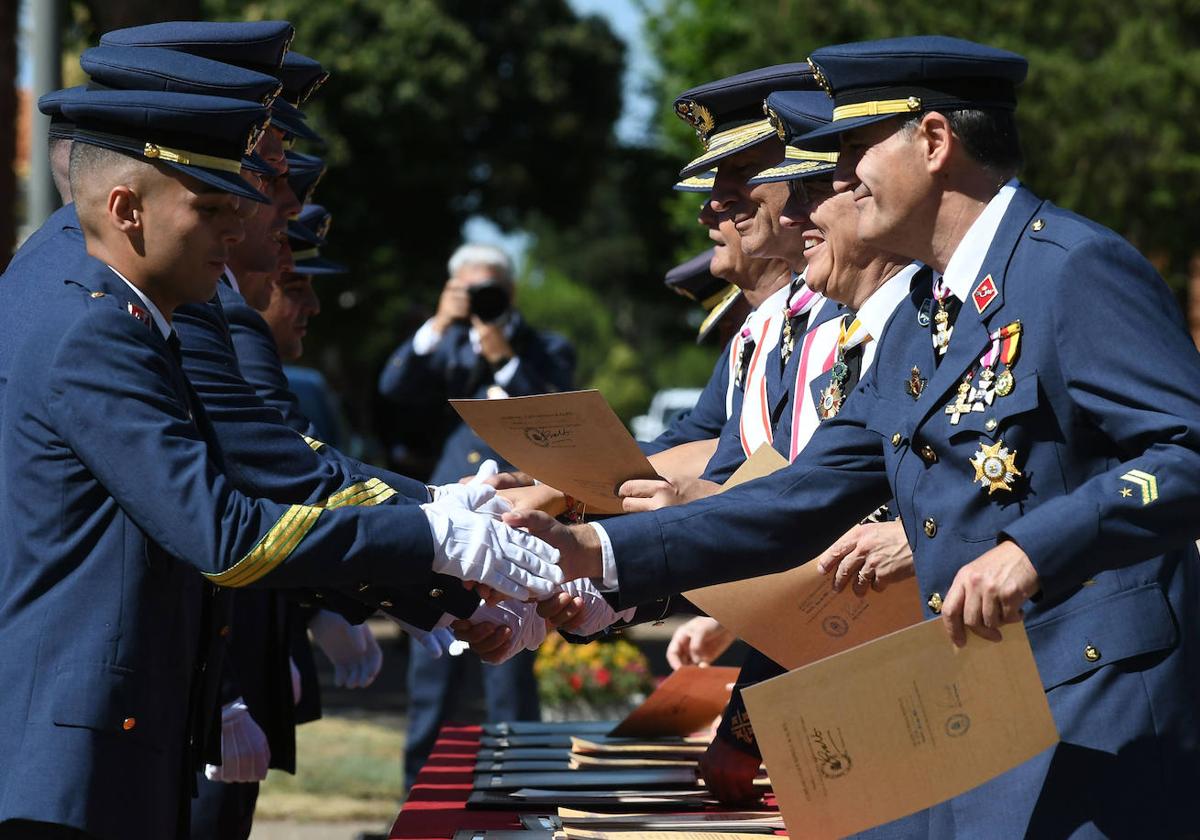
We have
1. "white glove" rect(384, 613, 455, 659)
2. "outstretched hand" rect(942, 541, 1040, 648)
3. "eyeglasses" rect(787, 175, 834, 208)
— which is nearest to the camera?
"outstretched hand" rect(942, 541, 1040, 648)

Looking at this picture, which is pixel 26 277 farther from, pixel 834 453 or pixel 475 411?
pixel 834 453

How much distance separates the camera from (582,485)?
3818 millimetres

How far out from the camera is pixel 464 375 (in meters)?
7.93

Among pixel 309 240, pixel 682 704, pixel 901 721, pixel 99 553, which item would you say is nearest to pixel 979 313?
pixel 901 721

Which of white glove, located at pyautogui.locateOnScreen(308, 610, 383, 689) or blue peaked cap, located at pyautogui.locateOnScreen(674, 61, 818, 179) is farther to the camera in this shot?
white glove, located at pyautogui.locateOnScreen(308, 610, 383, 689)

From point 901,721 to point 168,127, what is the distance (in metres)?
1.64

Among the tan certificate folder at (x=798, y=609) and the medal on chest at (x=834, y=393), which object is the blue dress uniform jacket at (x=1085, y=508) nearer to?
the tan certificate folder at (x=798, y=609)

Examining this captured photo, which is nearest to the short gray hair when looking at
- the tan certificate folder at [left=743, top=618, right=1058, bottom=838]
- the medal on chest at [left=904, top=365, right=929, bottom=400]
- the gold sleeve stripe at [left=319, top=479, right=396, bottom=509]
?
the gold sleeve stripe at [left=319, top=479, right=396, bottom=509]

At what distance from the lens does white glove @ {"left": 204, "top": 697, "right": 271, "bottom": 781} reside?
4.45m

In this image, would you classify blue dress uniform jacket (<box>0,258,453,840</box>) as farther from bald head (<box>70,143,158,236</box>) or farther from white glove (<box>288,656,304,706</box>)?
white glove (<box>288,656,304,706</box>)

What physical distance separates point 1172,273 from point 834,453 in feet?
59.3

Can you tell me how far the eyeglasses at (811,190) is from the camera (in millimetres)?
4156

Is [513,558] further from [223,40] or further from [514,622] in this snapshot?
[223,40]

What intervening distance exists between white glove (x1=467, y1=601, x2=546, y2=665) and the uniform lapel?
143 cm
